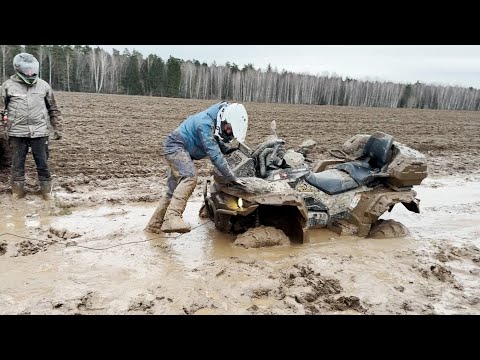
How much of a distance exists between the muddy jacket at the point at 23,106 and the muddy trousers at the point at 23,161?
0.15 m

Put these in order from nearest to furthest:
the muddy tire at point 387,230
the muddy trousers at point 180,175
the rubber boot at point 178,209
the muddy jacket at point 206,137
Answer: the rubber boot at point 178,209
the muddy jacket at point 206,137
the muddy trousers at point 180,175
the muddy tire at point 387,230

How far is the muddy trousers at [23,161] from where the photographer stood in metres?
7.66

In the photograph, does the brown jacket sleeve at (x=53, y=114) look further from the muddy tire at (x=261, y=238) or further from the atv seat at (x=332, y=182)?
the atv seat at (x=332, y=182)

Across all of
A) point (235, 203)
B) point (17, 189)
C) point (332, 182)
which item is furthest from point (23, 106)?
point (332, 182)

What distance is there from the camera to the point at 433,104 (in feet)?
236

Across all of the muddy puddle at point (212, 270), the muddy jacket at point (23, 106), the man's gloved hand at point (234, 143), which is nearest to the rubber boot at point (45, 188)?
the muddy puddle at point (212, 270)

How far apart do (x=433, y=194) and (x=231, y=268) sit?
6.29 m

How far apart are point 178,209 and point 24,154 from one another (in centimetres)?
373


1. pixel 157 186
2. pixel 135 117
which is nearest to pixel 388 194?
pixel 157 186

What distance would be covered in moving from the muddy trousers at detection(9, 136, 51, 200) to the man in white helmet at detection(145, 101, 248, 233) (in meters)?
3.08

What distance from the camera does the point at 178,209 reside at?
18.6 feet

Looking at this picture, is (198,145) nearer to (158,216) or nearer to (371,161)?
(158,216)

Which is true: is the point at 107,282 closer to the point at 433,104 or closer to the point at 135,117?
the point at 135,117

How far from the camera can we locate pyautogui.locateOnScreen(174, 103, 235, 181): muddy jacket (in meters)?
5.52
